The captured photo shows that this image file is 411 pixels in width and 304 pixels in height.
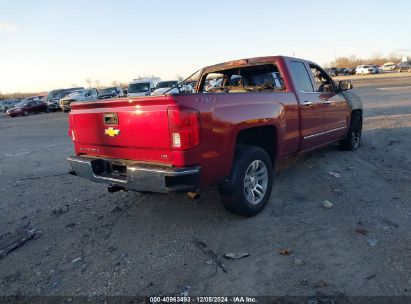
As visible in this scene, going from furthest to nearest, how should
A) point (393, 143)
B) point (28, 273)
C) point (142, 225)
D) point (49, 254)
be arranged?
point (393, 143), point (142, 225), point (49, 254), point (28, 273)

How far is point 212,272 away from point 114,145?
185cm

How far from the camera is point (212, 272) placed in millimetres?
3219

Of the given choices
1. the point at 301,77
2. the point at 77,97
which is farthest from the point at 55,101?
the point at 301,77

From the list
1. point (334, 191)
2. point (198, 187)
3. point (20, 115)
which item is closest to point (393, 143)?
point (334, 191)

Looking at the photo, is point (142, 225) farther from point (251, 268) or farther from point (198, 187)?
point (251, 268)

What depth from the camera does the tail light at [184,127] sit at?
3430 mm

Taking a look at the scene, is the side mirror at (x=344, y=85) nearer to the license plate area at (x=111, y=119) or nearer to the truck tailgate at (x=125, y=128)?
the truck tailgate at (x=125, y=128)

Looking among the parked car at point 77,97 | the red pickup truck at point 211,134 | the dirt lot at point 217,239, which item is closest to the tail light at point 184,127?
the red pickup truck at point 211,134

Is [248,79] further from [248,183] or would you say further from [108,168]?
[108,168]

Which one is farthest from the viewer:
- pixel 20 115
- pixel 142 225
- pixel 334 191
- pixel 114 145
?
pixel 20 115

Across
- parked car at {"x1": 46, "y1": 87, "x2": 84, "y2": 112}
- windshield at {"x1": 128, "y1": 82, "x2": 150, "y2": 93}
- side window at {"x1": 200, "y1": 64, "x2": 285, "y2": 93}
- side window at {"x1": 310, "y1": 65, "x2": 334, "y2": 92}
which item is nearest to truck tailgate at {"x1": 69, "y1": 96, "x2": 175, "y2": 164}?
side window at {"x1": 200, "y1": 64, "x2": 285, "y2": 93}

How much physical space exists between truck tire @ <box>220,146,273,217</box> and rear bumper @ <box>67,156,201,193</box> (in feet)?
2.10

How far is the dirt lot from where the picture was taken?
3.05m

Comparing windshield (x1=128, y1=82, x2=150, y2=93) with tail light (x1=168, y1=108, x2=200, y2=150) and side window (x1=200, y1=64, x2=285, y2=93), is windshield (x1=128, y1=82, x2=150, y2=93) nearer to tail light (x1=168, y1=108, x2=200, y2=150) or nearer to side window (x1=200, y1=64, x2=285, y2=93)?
side window (x1=200, y1=64, x2=285, y2=93)
